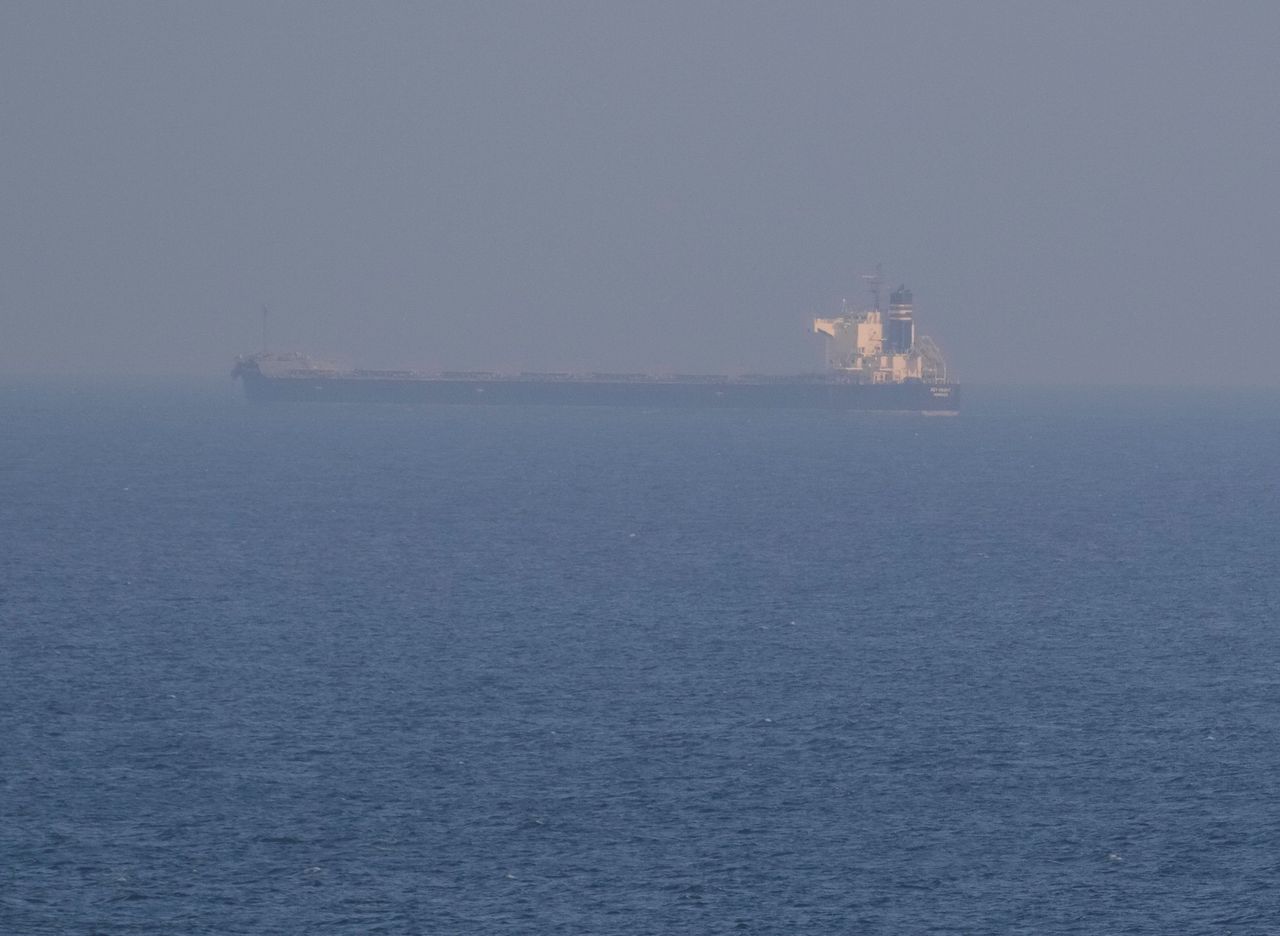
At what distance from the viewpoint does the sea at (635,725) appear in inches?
1183

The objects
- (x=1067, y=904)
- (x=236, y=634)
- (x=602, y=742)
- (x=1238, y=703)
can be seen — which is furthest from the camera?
(x=236, y=634)

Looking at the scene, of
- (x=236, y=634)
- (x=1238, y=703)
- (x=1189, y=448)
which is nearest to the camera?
(x=1238, y=703)

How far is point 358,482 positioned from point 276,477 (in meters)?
6.57

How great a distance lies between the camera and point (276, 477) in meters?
118

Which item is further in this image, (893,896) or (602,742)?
(602,742)

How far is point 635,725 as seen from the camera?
4178cm

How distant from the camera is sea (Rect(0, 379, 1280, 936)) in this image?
30047mm

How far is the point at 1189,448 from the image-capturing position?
551 feet

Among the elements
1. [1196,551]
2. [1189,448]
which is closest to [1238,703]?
[1196,551]

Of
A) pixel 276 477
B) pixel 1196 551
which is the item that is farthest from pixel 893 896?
pixel 276 477

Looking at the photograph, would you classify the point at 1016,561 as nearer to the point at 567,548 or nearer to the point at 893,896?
the point at 567,548

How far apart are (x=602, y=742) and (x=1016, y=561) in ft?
129

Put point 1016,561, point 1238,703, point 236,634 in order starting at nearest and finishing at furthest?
point 1238,703 < point 236,634 < point 1016,561

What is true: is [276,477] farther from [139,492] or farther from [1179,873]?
[1179,873]
